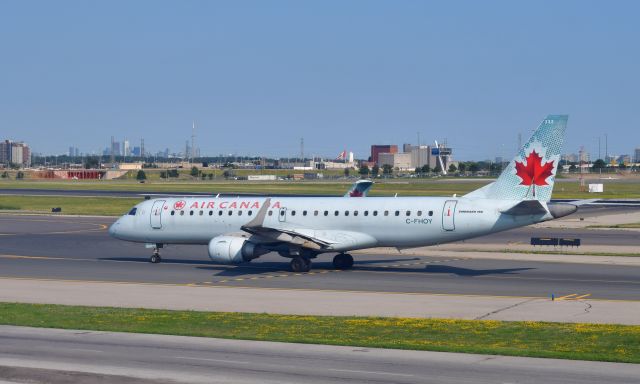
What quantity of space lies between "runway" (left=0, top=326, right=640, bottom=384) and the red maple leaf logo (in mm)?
19161

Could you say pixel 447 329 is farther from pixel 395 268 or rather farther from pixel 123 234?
pixel 123 234

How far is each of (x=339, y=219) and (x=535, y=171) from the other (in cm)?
911

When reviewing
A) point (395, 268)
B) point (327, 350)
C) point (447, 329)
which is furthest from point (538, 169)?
point (327, 350)

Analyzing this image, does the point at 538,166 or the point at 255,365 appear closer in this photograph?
the point at 255,365

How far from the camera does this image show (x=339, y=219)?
4588 cm

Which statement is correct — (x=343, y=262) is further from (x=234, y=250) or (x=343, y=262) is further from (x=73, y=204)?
(x=73, y=204)

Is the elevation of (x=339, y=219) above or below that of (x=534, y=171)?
below

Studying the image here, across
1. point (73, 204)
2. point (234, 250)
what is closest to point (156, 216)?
point (234, 250)

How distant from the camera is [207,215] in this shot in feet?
161

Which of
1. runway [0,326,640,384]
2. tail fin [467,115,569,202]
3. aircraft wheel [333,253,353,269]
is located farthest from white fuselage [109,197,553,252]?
runway [0,326,640,384]

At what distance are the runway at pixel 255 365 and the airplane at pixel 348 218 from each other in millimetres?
18263

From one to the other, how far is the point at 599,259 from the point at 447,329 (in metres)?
24.2

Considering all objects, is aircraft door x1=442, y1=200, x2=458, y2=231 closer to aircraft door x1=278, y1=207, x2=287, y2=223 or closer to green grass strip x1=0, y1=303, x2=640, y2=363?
aircraft door x1=278, y1=207, x2=287, y2=223

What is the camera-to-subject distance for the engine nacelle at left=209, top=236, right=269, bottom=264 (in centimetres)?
4447
